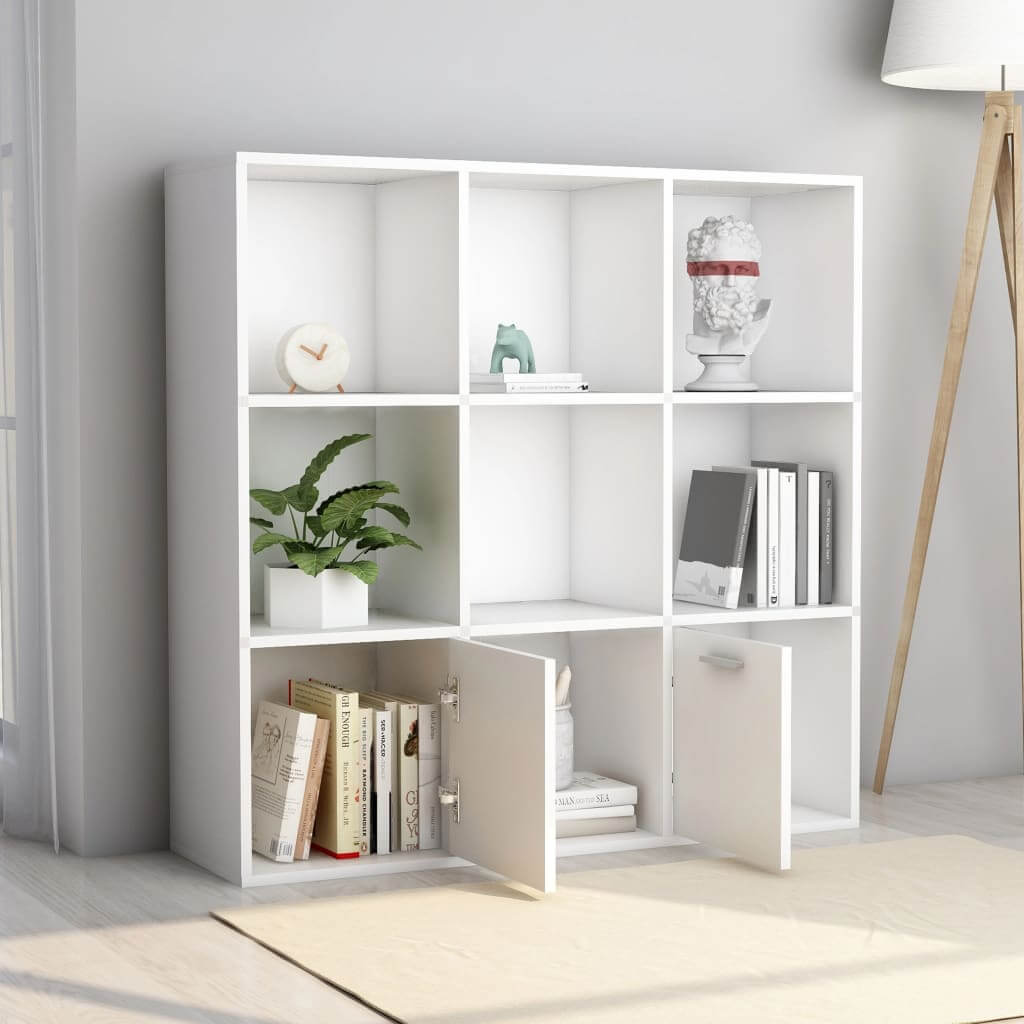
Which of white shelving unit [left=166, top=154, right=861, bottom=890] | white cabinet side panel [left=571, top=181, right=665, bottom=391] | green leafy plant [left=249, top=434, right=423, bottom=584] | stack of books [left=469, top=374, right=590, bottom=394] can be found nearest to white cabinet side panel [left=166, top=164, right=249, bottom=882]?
white shelving unit [left=166, top=154, right=861, bottom=890]

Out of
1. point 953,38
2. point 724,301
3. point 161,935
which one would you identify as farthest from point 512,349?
point 161,935

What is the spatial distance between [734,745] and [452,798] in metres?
0.54

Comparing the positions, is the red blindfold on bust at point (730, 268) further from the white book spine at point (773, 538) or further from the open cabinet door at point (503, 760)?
the open cabinet door at point (503, 760)

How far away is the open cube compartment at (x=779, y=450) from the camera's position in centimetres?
357

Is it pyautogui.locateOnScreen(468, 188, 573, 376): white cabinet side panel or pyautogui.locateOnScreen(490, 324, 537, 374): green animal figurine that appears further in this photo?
pyautogui.locateOnScreen(468, 188, 573, 376): white cabinet side panel

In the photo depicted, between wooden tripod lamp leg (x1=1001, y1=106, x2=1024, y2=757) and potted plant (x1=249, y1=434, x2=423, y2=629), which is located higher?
wooden tripod lamp leg (x1=1001, y1=106, x2=1024, y2=757)

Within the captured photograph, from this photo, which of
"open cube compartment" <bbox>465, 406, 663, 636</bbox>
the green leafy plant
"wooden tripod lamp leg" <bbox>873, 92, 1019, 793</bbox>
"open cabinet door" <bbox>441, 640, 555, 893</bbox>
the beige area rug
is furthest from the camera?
"wooden tripod lamp leg" <bbox>873, 92, 1019, 793</bbox>

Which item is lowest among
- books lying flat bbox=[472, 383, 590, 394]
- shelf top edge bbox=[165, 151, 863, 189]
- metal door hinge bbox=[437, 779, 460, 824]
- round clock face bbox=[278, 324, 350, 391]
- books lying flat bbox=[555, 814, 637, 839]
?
books lying flat bbox=[555, 814, 637, 839]

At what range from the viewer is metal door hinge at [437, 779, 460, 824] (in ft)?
10.7

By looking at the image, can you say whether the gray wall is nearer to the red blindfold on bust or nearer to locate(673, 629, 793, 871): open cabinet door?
the red blindfold on bust

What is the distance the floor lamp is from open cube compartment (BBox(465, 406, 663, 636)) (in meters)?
0.74

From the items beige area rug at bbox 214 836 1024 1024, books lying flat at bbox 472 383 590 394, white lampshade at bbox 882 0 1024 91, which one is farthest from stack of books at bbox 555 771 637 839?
white lampshade at bbox 882 0 1024 91

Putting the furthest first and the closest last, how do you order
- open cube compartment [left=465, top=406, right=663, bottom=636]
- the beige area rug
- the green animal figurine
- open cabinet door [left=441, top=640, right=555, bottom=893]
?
open cube compartment [left=465, top=406, right=663, bottom=636] → the green animal figurine → open cabinet door [left=441, top=640, right=555, bottom=893] → the beige area rug

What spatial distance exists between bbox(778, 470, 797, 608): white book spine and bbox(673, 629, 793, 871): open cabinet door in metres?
0.27
